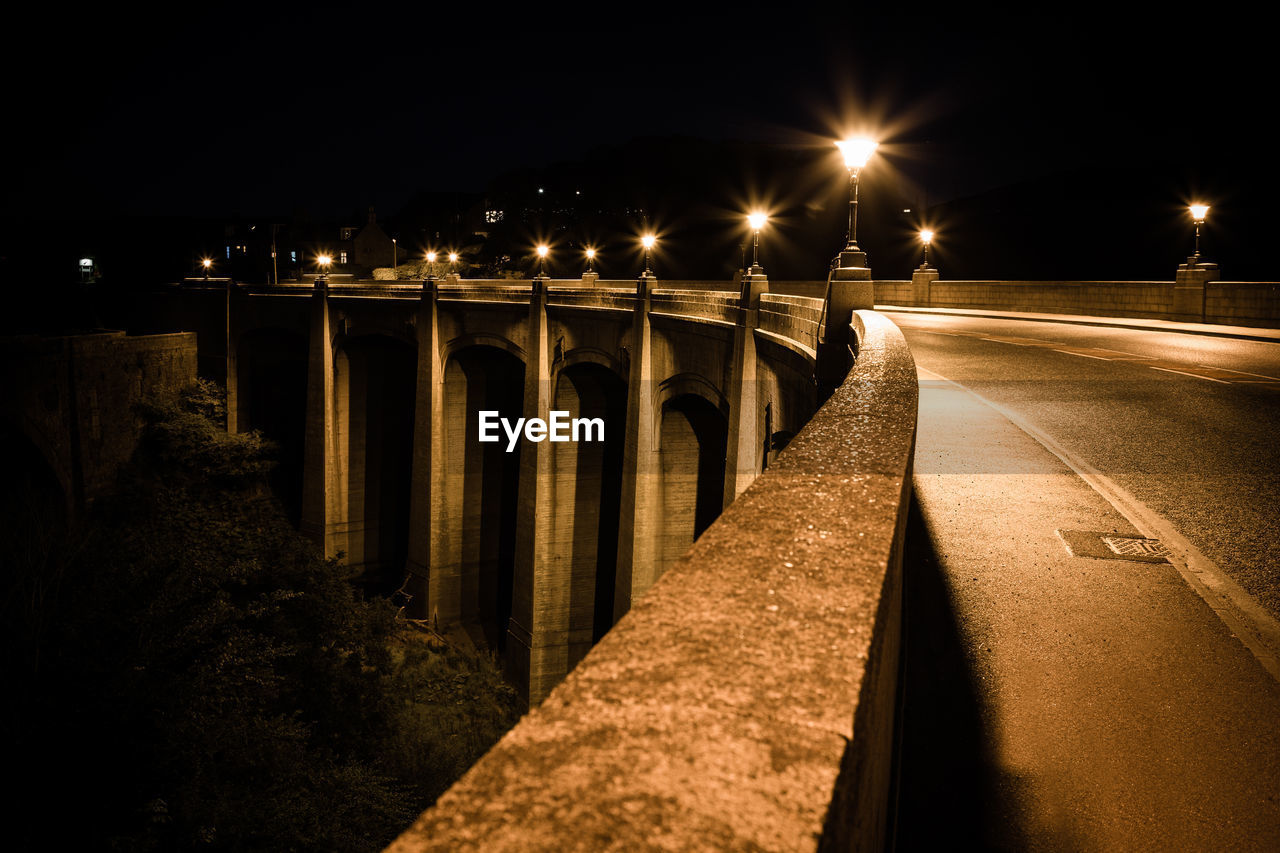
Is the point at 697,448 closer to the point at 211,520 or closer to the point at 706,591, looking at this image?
the point at 211,520

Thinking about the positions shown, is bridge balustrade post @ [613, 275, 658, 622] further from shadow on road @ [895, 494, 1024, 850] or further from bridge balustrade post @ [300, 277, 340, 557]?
bridge balustrade post @ [300, 277, 340, 557]

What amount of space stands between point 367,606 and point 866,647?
26468 mm

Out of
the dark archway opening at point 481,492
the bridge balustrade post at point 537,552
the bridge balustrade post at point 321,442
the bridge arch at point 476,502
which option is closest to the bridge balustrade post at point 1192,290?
the bridge balustrade post at point 537,552

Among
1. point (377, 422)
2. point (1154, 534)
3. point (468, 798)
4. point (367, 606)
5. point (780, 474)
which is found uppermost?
point (780, 474)

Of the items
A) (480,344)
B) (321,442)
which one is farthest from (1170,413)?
(321,442)

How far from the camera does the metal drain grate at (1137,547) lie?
5.43m

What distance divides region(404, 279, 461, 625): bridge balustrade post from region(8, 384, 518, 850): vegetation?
2.99 m

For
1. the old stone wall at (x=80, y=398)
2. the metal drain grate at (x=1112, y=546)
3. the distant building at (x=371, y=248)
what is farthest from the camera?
the distant building at (x=371, y=248)

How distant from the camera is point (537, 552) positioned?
2692 cm

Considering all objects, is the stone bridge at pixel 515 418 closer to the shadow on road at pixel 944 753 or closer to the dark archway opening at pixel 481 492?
the dark archway opening at pixel 481 492

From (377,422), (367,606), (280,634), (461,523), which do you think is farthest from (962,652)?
(377,422)

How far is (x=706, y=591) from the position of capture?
1968 millimetres

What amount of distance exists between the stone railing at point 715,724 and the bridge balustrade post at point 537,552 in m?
25.1

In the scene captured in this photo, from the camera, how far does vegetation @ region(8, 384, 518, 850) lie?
47.3 feet
